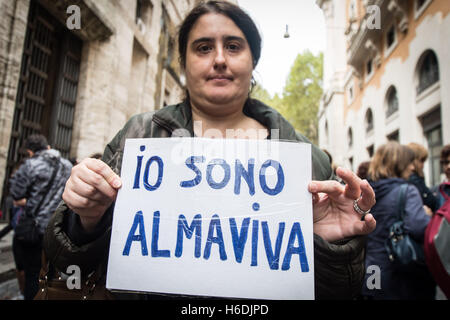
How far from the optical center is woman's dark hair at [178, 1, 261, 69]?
1.16 metres

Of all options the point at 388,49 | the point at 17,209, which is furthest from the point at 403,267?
the point at 388,49

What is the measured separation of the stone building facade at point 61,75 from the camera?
3.79m

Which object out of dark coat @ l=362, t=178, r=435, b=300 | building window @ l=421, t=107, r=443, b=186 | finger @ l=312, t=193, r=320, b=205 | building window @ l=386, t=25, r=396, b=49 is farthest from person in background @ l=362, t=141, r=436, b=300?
building window @ l=386, t=25, r=396, b=49

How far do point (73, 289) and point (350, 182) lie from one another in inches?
41.0

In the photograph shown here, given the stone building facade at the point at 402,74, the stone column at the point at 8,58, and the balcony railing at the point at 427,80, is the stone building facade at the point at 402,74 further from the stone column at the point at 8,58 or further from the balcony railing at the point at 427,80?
the stone column at the point at 8,58

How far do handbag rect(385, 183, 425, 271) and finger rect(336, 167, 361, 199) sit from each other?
1471 mm

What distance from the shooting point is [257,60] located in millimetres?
1330

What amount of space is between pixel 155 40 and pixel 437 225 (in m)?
8.96

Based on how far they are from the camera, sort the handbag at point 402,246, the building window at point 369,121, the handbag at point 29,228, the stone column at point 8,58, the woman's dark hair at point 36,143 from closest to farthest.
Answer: the handbag at point 402,246 → the handbag at point 29,228 → the woman's dark hair at point 36,143 → the stone column at point 8,58 → the building window at point 369,121

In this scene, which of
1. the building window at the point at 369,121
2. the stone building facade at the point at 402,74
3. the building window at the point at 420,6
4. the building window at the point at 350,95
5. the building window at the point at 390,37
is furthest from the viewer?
the building window at the point at 350,95

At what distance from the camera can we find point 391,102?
9258 millimetres

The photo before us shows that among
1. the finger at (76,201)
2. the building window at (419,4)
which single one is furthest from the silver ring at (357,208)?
the building window at (419,4)

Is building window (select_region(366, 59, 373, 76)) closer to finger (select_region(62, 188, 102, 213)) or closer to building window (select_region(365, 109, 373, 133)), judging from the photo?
building window (select_region(365, 109, 373, 133))

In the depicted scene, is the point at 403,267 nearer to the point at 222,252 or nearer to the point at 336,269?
the point at 336,269
